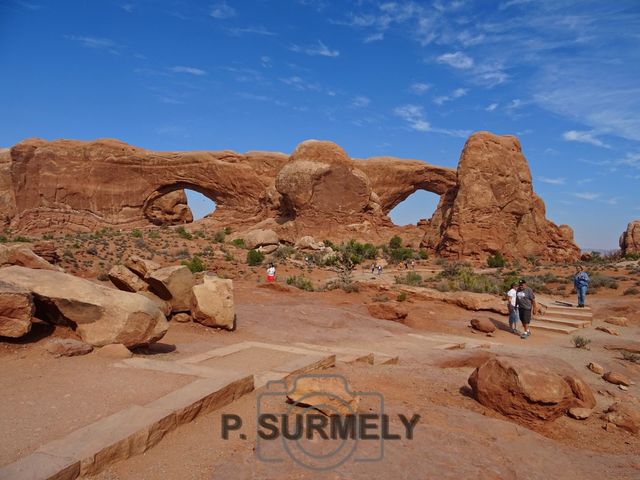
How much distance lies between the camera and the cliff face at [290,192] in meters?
30.1

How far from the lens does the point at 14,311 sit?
5637 mm

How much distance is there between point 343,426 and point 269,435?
0.67 meters

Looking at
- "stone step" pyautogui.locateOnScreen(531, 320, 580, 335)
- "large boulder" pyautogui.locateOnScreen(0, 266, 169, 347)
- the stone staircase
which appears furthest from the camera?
the stone staircase

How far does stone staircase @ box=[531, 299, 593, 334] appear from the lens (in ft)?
42.3

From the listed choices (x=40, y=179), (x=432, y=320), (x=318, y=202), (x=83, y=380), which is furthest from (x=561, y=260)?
(x=40, y=179)

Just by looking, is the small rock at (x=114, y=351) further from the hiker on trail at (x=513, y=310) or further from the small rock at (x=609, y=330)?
the small rock at (x=609, y=330)

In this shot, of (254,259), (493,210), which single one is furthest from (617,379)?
(493,210)

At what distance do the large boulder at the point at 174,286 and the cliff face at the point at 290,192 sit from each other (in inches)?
912

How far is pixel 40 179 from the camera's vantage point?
128 ft

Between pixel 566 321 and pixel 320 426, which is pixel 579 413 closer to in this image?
pixel 320 426

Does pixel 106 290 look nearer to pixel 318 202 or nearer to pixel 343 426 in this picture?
pixel 343 426

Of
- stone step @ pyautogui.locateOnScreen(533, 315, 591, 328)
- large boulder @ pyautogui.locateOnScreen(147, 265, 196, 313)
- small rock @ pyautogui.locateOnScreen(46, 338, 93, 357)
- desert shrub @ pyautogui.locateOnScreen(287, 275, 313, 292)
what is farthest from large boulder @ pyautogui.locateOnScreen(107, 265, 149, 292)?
stone step @ pyautogui.locateOnScreen(533, 315, 591, 328)

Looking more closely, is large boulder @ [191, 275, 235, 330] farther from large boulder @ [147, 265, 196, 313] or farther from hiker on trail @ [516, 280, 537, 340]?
hiker on trail @ [516, 280, 537, 340]

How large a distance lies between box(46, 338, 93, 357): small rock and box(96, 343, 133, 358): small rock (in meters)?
0.18
